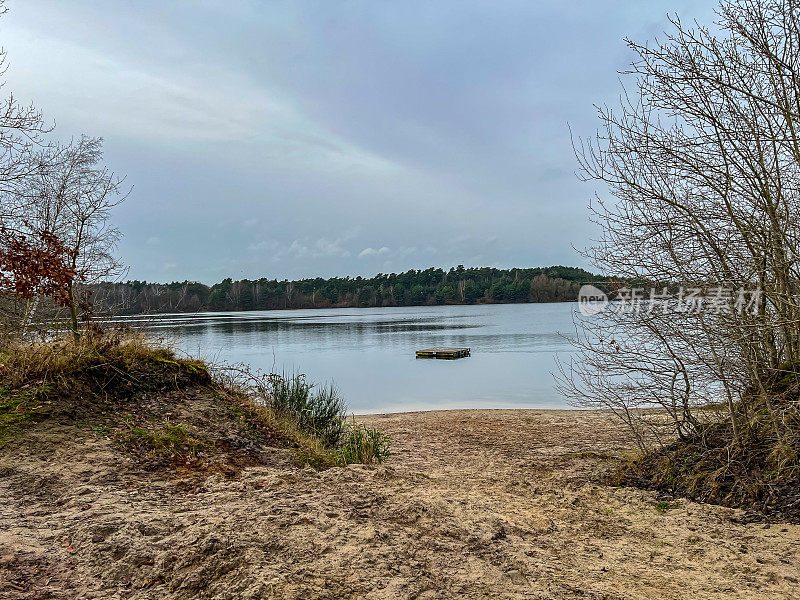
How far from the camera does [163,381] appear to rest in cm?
730

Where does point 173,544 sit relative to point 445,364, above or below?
above

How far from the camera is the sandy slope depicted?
338 centimetres

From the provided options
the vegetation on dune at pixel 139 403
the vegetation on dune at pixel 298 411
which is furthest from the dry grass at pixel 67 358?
the vegetation on dune at pixel 298 411

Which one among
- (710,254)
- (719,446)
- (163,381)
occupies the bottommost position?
(719,446)

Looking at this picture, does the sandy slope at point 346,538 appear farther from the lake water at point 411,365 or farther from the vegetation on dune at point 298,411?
the lake water at point 411,365

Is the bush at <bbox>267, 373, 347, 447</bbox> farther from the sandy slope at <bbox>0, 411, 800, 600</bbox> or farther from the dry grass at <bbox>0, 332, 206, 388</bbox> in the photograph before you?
the sandy slope at <bbox>0, 411, 800, 600</bbox>

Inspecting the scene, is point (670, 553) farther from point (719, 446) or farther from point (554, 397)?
point (554, 397)

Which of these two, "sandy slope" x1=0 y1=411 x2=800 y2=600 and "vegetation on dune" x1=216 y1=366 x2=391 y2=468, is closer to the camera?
"sandy slope" x1=0 y1=411 x2=800 y2=600

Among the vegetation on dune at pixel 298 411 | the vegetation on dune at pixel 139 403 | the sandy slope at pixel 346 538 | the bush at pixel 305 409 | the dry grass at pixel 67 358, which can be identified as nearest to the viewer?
the sandy slope at pixel 346 538

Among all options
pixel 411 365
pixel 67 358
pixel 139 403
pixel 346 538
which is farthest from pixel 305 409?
pixel 411 365

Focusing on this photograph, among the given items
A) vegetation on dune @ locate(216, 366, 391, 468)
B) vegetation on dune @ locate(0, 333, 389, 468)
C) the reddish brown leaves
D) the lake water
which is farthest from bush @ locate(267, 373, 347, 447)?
the reddish brown leaves

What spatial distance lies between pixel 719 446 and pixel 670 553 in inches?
99.5

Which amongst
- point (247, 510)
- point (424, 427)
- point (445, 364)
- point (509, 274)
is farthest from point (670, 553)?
point (509, 274)

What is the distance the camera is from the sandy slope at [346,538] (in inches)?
133
